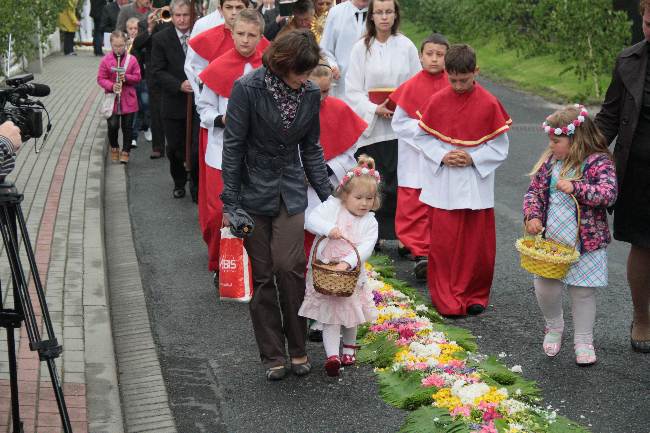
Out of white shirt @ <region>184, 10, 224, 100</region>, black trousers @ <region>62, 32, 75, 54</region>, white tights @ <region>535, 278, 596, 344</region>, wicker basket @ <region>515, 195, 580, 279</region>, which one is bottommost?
black trousers @ <region>62, 32, 75, 54</region>

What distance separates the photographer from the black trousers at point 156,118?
13.7 meters

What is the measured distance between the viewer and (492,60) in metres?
27.3

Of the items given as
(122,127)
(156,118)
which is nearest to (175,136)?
(156,118)

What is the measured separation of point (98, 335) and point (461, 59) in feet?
9.59

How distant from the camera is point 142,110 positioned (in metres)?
16.8

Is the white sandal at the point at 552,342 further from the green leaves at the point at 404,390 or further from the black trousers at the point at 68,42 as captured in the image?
the black trousers at the point at 68,42

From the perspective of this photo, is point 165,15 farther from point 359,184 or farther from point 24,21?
point 24,21

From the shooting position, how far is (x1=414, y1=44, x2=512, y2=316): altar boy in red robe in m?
8.14

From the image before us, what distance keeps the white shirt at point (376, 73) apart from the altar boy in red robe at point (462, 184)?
4.89ft

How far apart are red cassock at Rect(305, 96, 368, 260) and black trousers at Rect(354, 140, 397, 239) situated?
79.2 inches

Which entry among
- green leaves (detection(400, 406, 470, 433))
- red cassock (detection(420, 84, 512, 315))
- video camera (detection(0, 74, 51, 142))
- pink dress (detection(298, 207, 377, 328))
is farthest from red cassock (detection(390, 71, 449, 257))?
video camera (detection(0, 74, 51, 142))

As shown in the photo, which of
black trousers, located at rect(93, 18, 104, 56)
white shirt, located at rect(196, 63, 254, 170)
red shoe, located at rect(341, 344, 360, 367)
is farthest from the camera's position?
black trousers, located at rect(93, 18, 104, 56)

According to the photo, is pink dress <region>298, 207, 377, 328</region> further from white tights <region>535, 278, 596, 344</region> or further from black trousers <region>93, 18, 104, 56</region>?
black trousers <region>93, 18, 104, 56</region>

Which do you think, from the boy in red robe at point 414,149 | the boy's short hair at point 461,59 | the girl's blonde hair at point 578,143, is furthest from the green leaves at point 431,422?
the boy in red robe at point 414,149
